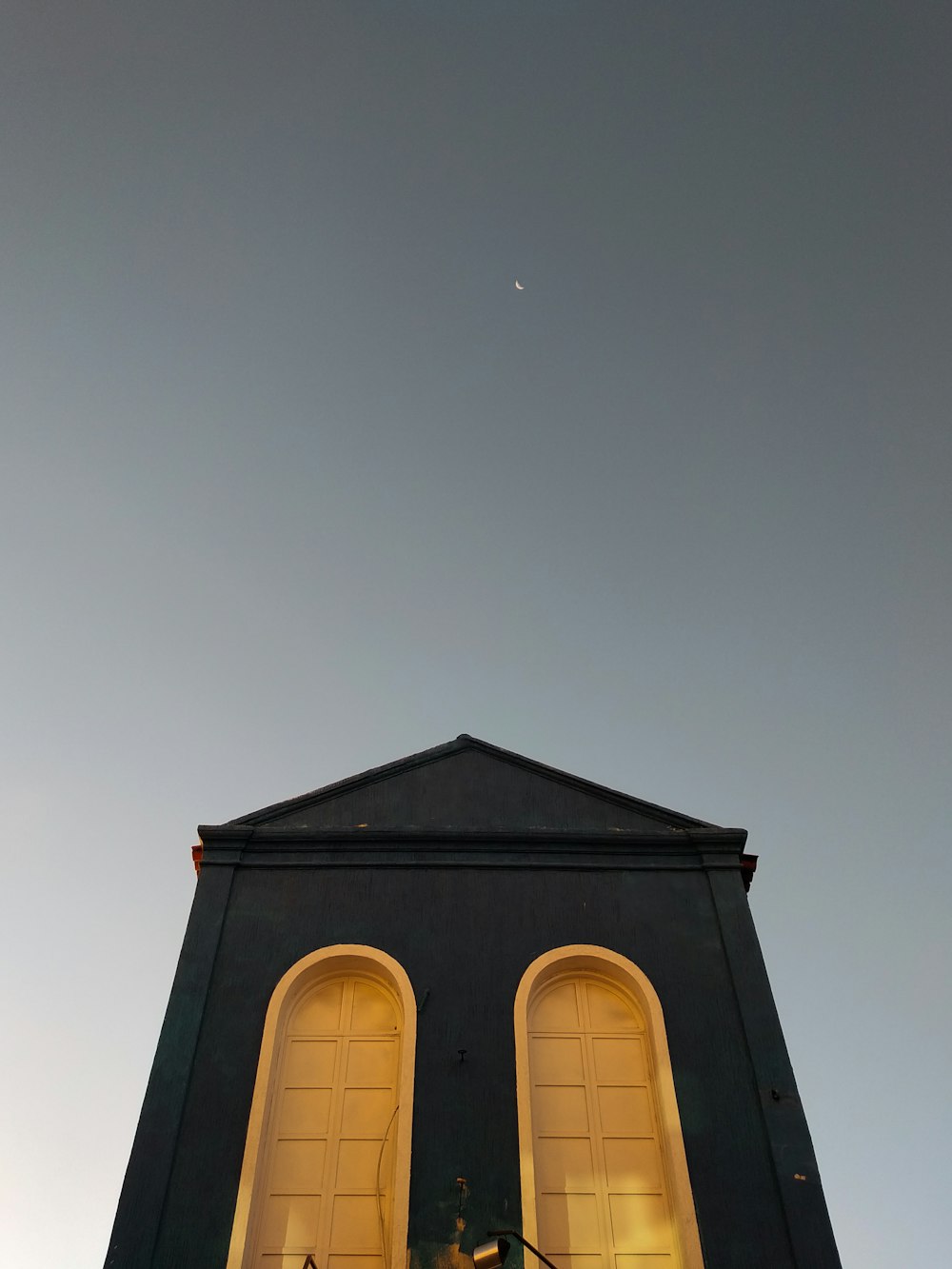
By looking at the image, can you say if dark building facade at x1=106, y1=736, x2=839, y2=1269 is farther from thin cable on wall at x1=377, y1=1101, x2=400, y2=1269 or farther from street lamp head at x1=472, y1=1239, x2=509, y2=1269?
street lamp head at x1=472, y1=1239, x2=509, y2=1269

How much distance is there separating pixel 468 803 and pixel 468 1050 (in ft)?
9.47

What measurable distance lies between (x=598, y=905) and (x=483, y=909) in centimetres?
118

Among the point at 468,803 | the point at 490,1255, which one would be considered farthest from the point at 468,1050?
the point at 468,803

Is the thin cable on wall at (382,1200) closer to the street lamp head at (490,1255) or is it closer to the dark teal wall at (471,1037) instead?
the dark teal wall at (471,1037)

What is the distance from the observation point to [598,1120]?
9.23 m

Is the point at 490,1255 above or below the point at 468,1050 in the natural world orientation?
below

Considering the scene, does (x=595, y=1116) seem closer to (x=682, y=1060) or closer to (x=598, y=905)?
(x=682, y=1060)

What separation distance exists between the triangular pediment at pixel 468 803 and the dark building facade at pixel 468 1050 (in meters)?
0.03

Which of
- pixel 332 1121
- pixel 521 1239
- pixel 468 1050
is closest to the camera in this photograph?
pixel 521 1239

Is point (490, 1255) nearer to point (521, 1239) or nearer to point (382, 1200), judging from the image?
point (521, 1239)

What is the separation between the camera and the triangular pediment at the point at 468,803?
11.4 metres

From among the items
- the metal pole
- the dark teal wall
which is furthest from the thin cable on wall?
the metal pole

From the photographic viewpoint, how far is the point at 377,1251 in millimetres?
8406

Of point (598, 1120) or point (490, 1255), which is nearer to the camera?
point (490, 1255)
